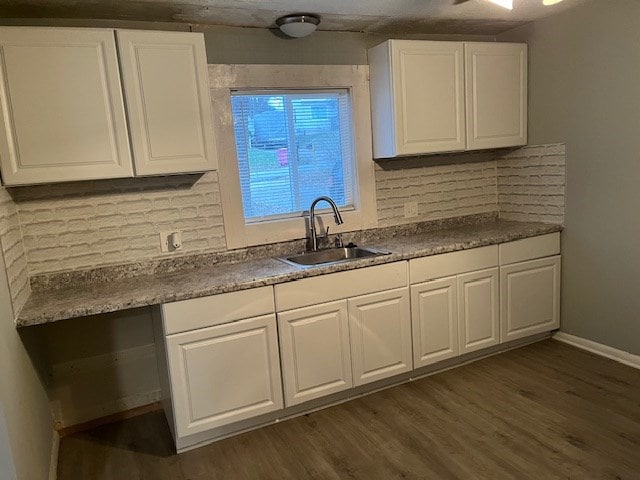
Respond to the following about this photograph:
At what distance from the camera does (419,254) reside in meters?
2.76

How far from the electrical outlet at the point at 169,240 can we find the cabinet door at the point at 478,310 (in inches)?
65.7

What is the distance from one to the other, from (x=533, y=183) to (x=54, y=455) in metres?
3.30

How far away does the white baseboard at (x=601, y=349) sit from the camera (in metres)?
2.91

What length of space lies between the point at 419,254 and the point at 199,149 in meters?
1.33

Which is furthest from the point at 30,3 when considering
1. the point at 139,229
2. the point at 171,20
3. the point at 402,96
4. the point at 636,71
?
the point at 636,71

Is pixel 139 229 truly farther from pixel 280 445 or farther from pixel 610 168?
pixel 610 168

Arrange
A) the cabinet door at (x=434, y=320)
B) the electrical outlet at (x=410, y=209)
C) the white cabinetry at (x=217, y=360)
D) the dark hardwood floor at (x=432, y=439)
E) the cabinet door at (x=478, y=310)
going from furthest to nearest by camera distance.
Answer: the electrical outlet at (x=410, y=209) < the cabinet door at (x=478, y=310) < the cabinet door at (x=434, y=320) < the white cabinetry at (x=217, y=360) < the dark hardwood floor at (x=432, y=439)

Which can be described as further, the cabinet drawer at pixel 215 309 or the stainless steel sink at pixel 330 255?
the stainless steel sink at pixel 330 255

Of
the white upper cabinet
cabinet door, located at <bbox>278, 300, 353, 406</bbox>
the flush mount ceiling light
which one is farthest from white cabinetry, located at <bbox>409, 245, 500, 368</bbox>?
the flush mount ceiling light

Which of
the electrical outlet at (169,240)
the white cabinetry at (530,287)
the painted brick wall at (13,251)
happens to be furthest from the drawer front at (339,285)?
the painted brick wall at (13,251)

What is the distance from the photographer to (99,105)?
2.21 m

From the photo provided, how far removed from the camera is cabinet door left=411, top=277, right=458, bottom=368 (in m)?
2.82

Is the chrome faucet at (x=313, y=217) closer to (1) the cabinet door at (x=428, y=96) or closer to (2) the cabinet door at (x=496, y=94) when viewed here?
(1) the cabinet door at (x=428, y=96)

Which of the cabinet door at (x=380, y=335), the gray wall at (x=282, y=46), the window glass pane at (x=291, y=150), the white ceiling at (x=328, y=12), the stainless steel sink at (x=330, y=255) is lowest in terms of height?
the cabinet door at (x=380, y=335)
